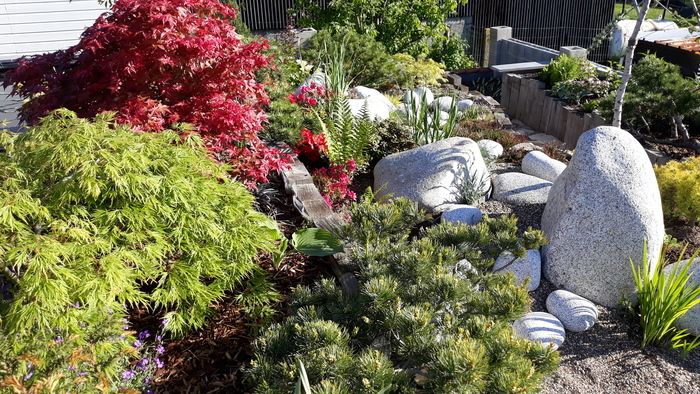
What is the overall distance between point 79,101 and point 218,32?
3.19 ft

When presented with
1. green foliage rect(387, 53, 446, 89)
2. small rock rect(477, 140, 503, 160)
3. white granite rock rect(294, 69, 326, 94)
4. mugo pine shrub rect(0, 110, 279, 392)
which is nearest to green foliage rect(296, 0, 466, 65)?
green foliage rect(387, 53, 446, 89)

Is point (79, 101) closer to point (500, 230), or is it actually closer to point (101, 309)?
point (101, 309)

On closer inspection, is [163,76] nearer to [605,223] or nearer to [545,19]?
[605,223]

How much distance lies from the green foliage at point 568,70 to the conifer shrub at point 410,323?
583cm

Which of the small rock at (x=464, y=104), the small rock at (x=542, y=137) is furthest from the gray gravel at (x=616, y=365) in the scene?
the small rock at (x=542, y=137)

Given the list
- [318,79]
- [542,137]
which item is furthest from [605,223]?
[542,137]

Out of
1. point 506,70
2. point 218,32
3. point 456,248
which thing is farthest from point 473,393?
point 506,70

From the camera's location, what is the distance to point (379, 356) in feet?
7.62

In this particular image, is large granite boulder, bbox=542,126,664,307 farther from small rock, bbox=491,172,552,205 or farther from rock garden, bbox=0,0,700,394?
small rock, bbox=491,172,552,205

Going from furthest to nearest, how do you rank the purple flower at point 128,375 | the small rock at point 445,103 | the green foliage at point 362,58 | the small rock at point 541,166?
the green foliage at point 362,58 < the small rock at point 445,103 < the small rock at point 541,166 < the purple flower at point 128,375

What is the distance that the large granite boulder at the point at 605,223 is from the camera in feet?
11.7

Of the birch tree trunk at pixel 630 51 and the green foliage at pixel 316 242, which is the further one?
the birch tree trunk at pixel 630 51

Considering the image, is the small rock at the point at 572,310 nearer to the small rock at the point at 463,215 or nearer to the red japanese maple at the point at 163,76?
the small rock at the point at 463,215

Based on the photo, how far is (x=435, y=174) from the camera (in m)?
4.57
